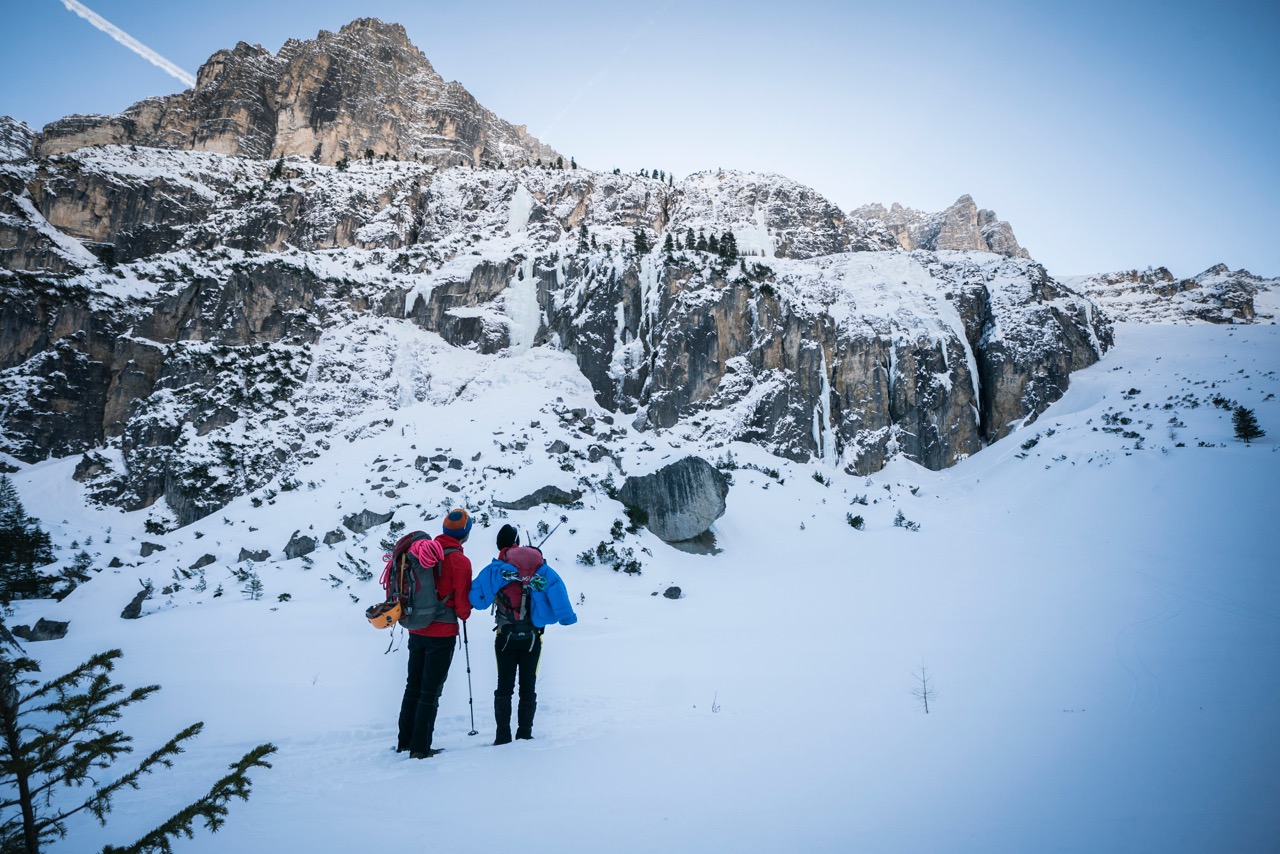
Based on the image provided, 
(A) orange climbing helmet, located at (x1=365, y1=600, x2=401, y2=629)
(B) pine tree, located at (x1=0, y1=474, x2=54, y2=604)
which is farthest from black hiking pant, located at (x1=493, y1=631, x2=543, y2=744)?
(B) pine tree, located at (x1=0, y1=474, x2=54, y2=604)

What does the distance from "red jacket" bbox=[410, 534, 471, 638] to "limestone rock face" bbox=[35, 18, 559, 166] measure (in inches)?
2231

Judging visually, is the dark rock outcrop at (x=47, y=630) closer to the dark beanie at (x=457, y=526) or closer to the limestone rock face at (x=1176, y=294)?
the dark beanie at (x=457, y=526)

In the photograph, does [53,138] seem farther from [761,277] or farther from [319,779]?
[319,779]

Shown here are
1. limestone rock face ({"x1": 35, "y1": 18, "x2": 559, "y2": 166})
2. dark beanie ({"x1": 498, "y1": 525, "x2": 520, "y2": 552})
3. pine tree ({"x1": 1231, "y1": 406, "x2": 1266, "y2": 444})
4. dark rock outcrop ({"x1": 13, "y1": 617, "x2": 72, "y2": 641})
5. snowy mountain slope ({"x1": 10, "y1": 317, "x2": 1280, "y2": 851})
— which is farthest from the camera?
limestone rock face ({"x1": 35, "y1": 18, "x2": 559, "y2": 166})

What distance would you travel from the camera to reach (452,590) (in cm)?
443

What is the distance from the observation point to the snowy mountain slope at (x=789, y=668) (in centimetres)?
328

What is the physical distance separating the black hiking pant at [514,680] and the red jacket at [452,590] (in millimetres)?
404

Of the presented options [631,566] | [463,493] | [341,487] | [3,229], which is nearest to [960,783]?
[631,566]

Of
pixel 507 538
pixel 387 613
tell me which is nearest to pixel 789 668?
pixel 507 538

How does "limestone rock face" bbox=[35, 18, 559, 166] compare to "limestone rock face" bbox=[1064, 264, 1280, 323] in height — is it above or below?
above

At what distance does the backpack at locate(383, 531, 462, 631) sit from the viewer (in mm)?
4363

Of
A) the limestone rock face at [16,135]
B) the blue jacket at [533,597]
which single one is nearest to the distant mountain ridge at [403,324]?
the limestone rock face at [16,135]

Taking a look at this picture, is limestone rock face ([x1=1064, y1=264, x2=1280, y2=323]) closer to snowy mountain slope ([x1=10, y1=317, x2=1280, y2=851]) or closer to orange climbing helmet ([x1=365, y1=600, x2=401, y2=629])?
snowy mountain slope ([x1=10, y1=317, x2=1280, y2=851])

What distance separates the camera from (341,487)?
20.7m
